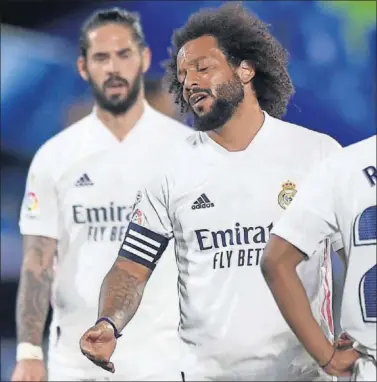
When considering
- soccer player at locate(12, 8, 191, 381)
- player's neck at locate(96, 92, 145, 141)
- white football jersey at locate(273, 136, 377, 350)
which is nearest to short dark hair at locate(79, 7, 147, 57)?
soccer player at locate(12, 8, 191, 381)

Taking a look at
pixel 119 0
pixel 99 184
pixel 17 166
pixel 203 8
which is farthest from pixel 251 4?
pixel 17 166

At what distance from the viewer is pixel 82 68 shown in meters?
2.26

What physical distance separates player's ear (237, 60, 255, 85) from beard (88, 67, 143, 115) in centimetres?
43

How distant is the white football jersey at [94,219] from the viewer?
6.93 ft

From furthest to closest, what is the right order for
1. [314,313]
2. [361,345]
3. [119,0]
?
[119,0]
[314,313]
[361,345]

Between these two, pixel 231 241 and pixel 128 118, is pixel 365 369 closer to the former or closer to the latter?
pixel 231 241

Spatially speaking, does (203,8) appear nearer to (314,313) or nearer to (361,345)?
(314,313)

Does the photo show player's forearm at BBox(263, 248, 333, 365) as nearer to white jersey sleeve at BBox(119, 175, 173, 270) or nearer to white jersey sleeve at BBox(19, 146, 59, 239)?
white jersey sleeve at BBox(119, 175, 173, 270)

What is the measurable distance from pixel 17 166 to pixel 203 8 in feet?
1.93

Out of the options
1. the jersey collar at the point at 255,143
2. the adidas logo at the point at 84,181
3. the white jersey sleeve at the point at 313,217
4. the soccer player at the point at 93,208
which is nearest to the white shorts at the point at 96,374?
the soccer player at the point at 93,208

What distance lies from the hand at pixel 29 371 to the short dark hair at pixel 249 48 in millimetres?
725

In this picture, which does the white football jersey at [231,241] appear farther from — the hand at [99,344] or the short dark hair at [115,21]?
the short dark hair at [115,21]

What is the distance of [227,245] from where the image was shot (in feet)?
5.94

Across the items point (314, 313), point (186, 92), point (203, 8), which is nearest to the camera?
point (314, 313)
